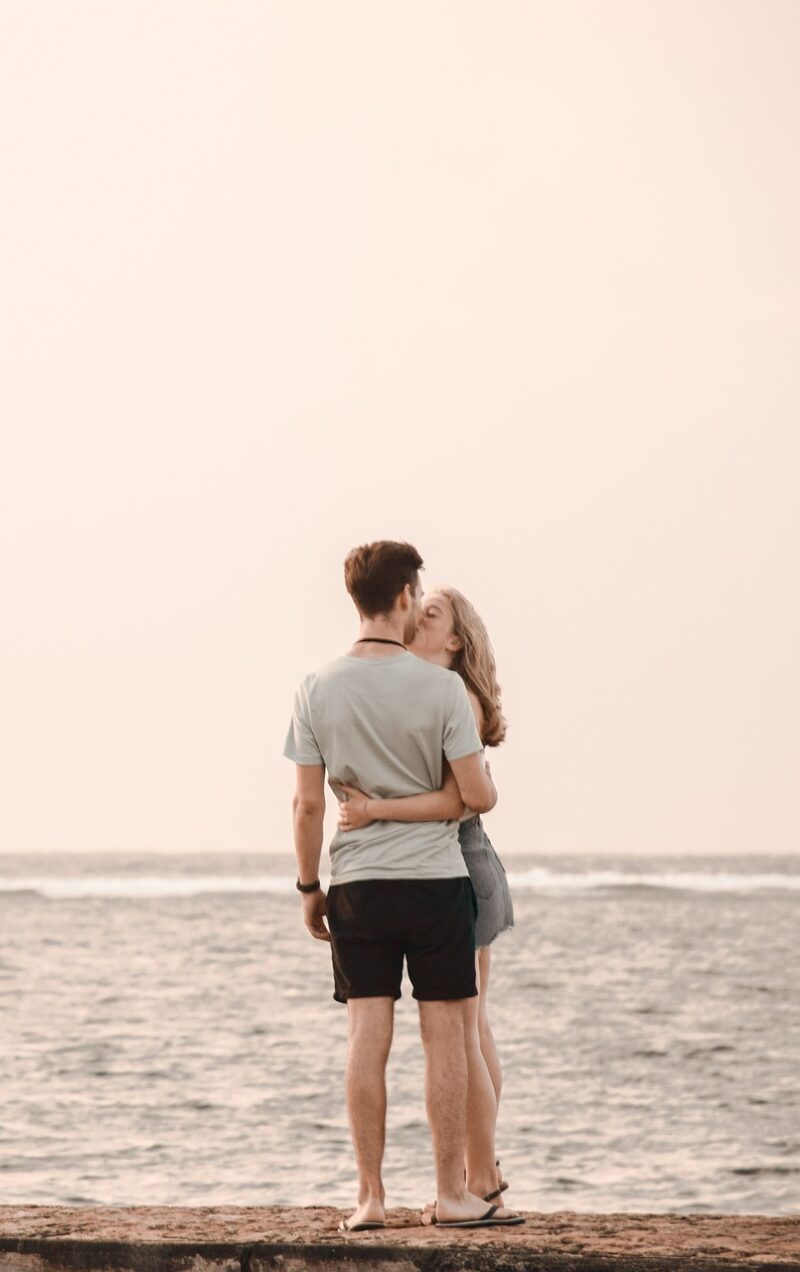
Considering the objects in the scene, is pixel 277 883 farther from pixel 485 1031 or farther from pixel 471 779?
pixel 471 779

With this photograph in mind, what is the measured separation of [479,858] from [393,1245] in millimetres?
1138

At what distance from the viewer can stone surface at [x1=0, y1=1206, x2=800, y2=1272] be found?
3797mm

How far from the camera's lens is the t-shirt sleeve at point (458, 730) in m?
4.26

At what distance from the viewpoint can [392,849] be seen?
4293mm

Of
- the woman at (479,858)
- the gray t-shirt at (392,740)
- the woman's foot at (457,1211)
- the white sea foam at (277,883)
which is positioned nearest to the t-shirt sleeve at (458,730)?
the gray t-shirt at (392,740)

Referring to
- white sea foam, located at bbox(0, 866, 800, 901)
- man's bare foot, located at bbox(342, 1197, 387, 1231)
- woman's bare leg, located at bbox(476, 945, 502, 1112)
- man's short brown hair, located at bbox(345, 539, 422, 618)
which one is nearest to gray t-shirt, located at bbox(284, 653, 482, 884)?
man's short brown hair, located at bbox(345, 539, 422, 618)

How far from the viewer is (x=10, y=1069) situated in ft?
41.3

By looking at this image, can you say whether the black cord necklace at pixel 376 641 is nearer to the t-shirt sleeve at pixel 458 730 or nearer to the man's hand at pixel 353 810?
the t-shirt sleeve at pixel 458 730

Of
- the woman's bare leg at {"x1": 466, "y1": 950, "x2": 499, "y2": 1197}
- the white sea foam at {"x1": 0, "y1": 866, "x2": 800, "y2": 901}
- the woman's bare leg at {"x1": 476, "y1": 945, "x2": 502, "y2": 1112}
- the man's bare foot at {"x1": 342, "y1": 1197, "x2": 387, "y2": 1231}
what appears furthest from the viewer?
the white sea foam at {"x1": 0, "y1": 866, "x2": 800, "y2": 901}

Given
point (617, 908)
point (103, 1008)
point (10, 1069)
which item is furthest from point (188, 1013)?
point (617, 908)

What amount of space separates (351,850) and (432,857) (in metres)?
0.22

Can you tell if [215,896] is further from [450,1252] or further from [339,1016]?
[450,1252]

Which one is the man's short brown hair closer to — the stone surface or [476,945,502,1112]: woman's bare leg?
[476,945,502,1112]: woman's bare leg

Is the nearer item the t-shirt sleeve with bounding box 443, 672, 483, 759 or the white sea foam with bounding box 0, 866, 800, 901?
the t-shirt sleeve with bounding box 443, 672, 483, 759
